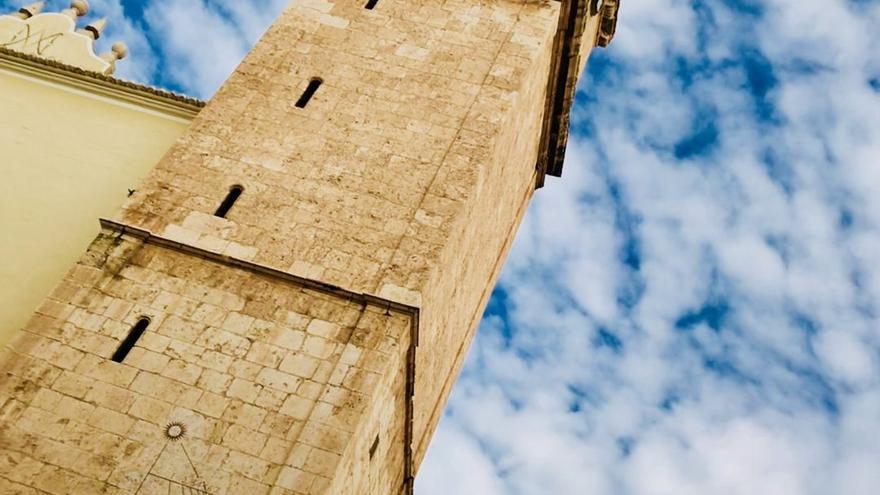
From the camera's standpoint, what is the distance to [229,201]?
31.0 ft

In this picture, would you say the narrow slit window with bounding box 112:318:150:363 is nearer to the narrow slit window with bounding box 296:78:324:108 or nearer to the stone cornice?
the narrow slit window with bounding box 296:78:324:108

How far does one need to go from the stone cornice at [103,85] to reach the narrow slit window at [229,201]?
336 cm

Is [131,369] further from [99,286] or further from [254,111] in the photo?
[254,111]

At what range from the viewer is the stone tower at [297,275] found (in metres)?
7.32

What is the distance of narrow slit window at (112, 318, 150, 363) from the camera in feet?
26.0

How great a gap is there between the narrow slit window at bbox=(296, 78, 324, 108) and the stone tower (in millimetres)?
31

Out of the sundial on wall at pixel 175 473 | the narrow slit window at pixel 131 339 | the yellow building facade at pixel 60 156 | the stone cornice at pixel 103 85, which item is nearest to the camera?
the sundial on wall at pixel 175 473

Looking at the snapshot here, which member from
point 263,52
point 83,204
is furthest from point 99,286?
point 263,52

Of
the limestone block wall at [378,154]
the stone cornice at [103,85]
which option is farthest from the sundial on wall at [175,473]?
the stone cornice at [103,85]

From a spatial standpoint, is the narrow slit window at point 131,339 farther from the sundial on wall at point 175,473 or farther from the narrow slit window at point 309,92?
the narrow slit window at point 309,92

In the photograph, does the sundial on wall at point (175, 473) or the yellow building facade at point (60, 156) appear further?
the yellow building facade at point (60, 156)

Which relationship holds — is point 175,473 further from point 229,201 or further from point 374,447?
point 229,201

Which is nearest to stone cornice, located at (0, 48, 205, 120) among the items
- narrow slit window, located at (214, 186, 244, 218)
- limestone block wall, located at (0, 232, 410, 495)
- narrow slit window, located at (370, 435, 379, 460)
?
narrow slit window, located at (214, 186, 244, 218)

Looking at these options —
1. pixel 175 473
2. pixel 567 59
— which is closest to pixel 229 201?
pixel 175 473
